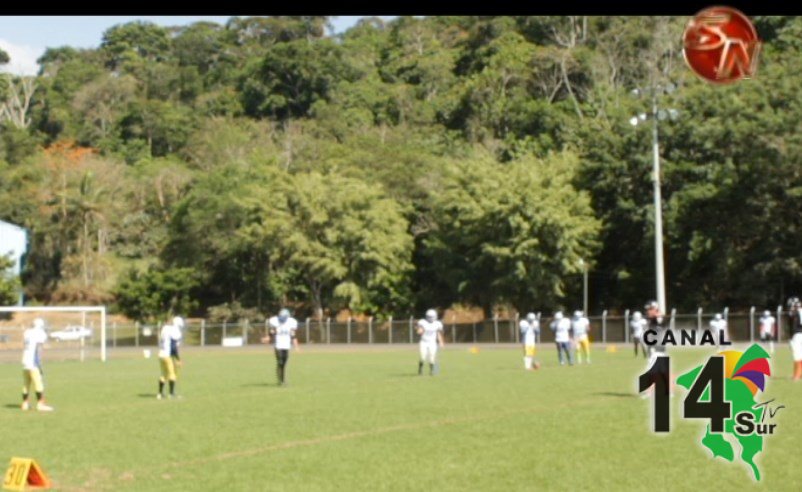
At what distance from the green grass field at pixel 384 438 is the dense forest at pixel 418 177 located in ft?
46.8

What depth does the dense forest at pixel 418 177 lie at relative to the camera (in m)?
58.3

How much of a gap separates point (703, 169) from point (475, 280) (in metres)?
13.4

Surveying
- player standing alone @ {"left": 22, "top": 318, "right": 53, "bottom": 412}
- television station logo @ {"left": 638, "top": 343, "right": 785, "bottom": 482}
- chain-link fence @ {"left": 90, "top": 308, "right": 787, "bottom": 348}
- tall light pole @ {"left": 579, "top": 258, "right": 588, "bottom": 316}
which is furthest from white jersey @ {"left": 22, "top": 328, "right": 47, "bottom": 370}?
tall light pole @ {"left": 579, "top": 258, "right": 588, "bottom": 316}

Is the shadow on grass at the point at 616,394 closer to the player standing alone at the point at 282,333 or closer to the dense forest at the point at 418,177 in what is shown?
the player standing alone at the point at 282,333

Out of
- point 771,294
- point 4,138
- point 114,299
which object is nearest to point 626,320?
point 771,294

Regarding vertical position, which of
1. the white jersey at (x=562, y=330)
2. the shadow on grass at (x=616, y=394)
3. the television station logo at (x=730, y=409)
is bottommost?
the shadow on grass at (x=616, y=394)

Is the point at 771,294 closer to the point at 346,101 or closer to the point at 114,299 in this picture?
the point at 114,299

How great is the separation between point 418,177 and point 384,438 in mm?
56816

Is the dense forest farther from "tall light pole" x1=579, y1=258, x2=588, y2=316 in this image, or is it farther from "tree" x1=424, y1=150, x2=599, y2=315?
"tall light pole" x1=579, y1=258, x2=588, y2=316

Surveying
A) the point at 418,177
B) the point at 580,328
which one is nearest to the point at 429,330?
the point at 580,328

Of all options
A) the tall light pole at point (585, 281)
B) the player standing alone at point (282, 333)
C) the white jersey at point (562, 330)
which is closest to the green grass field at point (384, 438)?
the player standing alone at point (282, 333)

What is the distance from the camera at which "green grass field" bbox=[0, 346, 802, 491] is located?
12.8 metres

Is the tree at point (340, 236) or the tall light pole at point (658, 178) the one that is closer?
the tall light pole at point (658, 178)

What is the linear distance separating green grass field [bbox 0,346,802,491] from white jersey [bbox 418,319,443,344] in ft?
6.30
